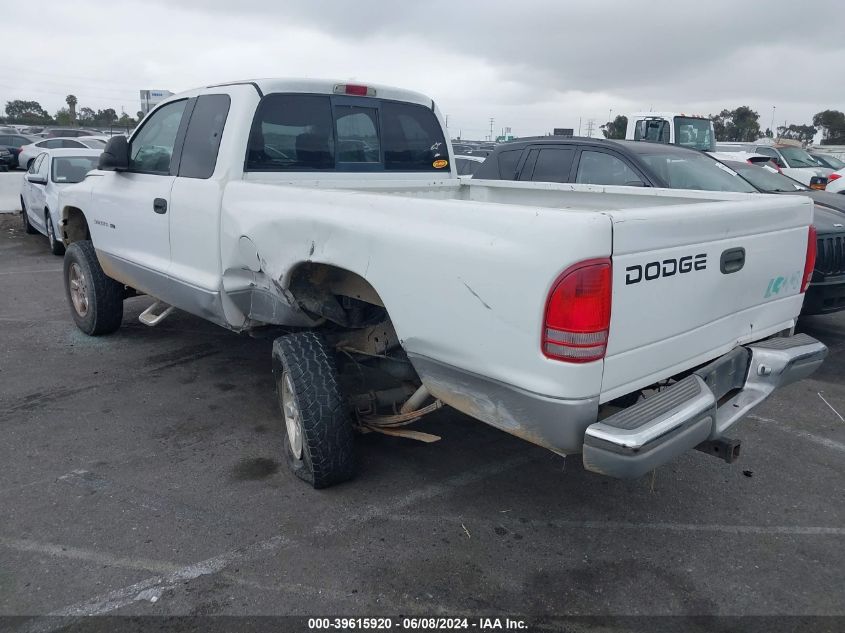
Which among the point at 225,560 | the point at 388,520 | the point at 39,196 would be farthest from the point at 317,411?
the point at 39,196

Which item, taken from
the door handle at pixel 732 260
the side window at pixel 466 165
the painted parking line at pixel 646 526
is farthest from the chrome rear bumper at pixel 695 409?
the side window at pixel 466 165

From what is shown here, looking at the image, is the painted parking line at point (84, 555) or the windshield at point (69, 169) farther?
the windshield at point (69, 169)

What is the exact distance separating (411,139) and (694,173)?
364cm

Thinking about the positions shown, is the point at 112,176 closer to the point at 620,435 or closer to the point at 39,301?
the point at 39,301

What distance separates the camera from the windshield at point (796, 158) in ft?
59.1

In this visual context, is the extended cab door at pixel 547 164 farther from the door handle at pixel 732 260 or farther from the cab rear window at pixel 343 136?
the door handle at pixel 732 260

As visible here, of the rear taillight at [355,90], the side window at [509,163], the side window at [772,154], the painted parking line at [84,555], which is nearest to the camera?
the painted parking line at [84,555]

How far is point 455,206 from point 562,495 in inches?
72.4

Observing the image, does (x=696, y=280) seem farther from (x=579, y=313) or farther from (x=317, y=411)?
(x=317, y=411)

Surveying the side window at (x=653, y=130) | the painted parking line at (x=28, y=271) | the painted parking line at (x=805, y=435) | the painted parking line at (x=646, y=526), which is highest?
the side window at (x=653, y=130)

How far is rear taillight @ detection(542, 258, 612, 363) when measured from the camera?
2.36 metres

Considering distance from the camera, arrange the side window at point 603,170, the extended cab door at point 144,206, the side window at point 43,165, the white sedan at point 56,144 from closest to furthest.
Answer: the extended cab door at point 144,206
the side window at point 603,170
the side window at point 43,165
the white sedan at point 56,144

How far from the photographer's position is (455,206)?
8.80 ft

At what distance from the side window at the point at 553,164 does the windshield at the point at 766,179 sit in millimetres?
2504
